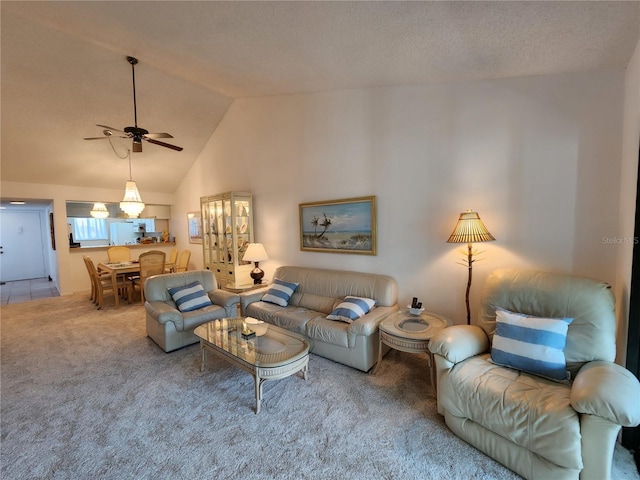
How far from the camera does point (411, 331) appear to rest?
7.85ft

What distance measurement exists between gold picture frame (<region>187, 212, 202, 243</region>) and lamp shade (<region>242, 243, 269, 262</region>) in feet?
8.75

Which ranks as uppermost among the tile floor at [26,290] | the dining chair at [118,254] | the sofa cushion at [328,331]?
the dining chair at [118,254]

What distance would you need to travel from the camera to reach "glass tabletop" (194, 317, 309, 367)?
2.21 meters

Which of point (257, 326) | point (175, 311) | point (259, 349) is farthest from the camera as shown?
point (175, 311)

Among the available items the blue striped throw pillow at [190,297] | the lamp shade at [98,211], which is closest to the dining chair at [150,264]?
the blue striped throw pillow at [190,297]

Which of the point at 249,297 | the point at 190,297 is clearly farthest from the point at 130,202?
the point at 249,297

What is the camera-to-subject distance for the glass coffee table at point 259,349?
2137mm

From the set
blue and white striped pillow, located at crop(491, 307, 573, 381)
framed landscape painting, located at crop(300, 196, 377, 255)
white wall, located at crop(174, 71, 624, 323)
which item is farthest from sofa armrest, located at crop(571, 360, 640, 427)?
framed landscape painting, located at crop(300, 196, 377, 255)

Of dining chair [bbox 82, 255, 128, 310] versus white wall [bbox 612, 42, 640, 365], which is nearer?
white wall [bbox 612, 42, 640, 365]

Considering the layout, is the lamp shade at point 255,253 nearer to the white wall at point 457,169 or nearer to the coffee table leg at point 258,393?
the white wall at point 457,169

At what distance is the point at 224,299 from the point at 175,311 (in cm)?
60

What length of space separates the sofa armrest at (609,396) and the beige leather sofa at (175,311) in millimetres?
3344

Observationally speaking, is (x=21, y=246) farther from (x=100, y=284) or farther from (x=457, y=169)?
(x=457, y=169)

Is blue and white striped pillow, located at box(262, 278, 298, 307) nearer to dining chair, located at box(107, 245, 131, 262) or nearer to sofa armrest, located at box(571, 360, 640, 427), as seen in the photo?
sofa armrest, located at box(571, 360, 640, 427)
